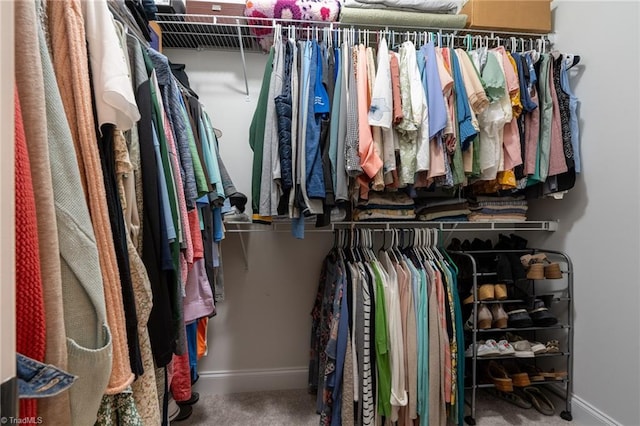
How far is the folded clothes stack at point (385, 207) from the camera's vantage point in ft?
4.90

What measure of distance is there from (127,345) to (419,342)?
114 cm

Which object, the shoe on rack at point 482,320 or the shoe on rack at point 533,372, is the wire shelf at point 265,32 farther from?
the shoe on rack at point 533,372

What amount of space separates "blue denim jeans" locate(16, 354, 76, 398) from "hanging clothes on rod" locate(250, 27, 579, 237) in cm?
87

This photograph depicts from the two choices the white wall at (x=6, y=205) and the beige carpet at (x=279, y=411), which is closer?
the white wall at (x=6, y=205)

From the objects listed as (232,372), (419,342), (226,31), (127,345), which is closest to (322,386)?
(419,342)

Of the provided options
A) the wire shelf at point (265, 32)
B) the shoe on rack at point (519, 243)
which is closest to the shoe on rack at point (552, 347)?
the shoe on rack at point (519, 243)

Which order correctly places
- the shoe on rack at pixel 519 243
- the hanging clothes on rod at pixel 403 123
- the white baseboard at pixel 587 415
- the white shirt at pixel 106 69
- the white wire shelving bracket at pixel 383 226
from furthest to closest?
the shoe on rack at pixel 519 243 < the white wire shelving bracket at pixel 383 226 < the white baseboard at pixel 587 415 < the hanging clothes on rod at pixel 403 123 < the white shirt at pixel 106 69

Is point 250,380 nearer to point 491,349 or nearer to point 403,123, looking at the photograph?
point 491,349

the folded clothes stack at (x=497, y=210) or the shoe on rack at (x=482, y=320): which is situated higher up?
the folded clothes stack at (x=497, y=210)

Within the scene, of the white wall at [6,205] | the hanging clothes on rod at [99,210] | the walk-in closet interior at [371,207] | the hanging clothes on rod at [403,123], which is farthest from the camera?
the hanging clothes on rod at [403,123]

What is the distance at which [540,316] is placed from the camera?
1.44 meters

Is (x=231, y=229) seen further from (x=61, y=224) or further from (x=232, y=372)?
(x=61, y=224)

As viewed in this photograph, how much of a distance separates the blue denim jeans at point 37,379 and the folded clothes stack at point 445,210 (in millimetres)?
1521

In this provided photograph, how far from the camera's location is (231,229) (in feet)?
5.08
